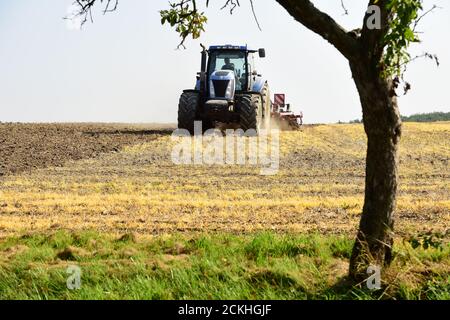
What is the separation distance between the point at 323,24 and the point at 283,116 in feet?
79.8

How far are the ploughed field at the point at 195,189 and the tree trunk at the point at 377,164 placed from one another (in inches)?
99.8

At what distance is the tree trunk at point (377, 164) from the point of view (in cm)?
665

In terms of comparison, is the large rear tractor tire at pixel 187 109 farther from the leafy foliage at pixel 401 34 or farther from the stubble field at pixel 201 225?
the leafy foliage at pixel 401 34

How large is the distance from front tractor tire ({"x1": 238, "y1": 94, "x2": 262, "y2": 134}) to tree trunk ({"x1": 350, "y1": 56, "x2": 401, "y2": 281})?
16.2 metres

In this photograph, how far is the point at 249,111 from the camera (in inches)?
911

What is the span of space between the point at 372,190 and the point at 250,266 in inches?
62.8

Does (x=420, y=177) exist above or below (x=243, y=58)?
below

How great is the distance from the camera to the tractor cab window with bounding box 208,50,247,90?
23.8 meters

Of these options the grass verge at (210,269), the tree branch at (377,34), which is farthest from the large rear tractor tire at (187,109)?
the tree branch at (377,34)

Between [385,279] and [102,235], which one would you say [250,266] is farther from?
[102,235]

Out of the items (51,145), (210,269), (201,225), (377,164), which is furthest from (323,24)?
(51,145)

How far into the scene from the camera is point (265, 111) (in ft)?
86.6
